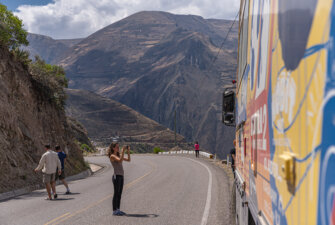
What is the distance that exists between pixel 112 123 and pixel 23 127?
395 feet

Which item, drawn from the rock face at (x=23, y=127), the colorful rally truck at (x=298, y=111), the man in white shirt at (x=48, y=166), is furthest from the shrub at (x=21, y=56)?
the colorful rally truck at (x=298, y=111)

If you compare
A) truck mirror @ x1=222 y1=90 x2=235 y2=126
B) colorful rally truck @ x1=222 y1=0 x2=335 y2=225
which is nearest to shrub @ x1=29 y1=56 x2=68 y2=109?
truck mirror @ x1=222 y1=90 x2=235 y2=126

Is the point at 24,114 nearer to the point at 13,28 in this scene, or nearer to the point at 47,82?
the point at 47,82

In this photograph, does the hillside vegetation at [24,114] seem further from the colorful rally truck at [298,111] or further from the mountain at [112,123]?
the mountain at [112,123]

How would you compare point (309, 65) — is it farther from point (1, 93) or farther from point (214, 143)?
point (214, 143)

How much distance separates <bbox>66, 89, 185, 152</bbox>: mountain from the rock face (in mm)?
94061

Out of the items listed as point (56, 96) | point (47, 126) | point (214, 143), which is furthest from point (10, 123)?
point (214, 143)

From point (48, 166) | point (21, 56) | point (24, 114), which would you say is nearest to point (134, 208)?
point (48, 166)

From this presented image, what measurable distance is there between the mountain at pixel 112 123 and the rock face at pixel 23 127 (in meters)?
94.1

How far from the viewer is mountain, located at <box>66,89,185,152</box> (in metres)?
130

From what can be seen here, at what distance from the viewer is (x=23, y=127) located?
70.9 feet

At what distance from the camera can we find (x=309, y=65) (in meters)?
1.71

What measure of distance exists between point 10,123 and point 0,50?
15.5 ft

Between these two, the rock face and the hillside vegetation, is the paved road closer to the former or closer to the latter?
the rock face
